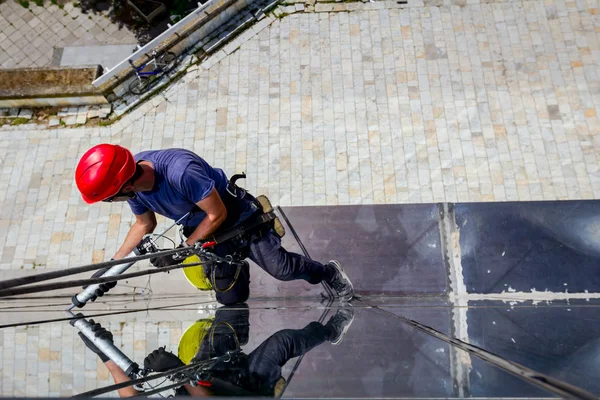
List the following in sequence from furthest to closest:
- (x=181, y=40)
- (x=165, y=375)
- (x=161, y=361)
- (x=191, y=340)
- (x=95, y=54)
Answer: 1. (x=95, y=54)
2. (x=181, y=40)
3. (x=191, y=340)
4. (x=161, y=361)
5. (x=165, y=375)

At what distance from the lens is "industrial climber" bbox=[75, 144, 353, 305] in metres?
3.78

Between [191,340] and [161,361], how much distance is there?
1.48 feet

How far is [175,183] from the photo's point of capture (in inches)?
161

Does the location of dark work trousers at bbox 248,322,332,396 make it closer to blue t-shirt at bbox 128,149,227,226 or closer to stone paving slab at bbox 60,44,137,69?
blue t-shirt at bbox 128,149,227,226

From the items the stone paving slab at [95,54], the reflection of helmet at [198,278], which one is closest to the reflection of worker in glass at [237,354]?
the reflection of helmet at [198,278]

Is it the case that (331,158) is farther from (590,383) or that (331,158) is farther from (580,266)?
(590,383)

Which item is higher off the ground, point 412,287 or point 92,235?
point 92,235

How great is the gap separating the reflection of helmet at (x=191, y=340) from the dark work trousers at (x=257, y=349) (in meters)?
0.04

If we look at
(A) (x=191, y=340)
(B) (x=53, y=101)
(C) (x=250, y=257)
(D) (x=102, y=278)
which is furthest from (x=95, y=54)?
(D) (x=102, y=278)

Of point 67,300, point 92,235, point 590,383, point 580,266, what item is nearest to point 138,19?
point 92,235

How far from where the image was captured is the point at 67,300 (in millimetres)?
4875

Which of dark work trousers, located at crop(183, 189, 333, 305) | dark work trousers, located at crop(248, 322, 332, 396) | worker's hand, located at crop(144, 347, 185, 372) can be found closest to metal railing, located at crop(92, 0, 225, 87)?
dark work trousers, located at crop(183, 189, 333, 305)

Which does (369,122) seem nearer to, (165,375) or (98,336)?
(98,336)

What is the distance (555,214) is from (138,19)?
8.06 m
